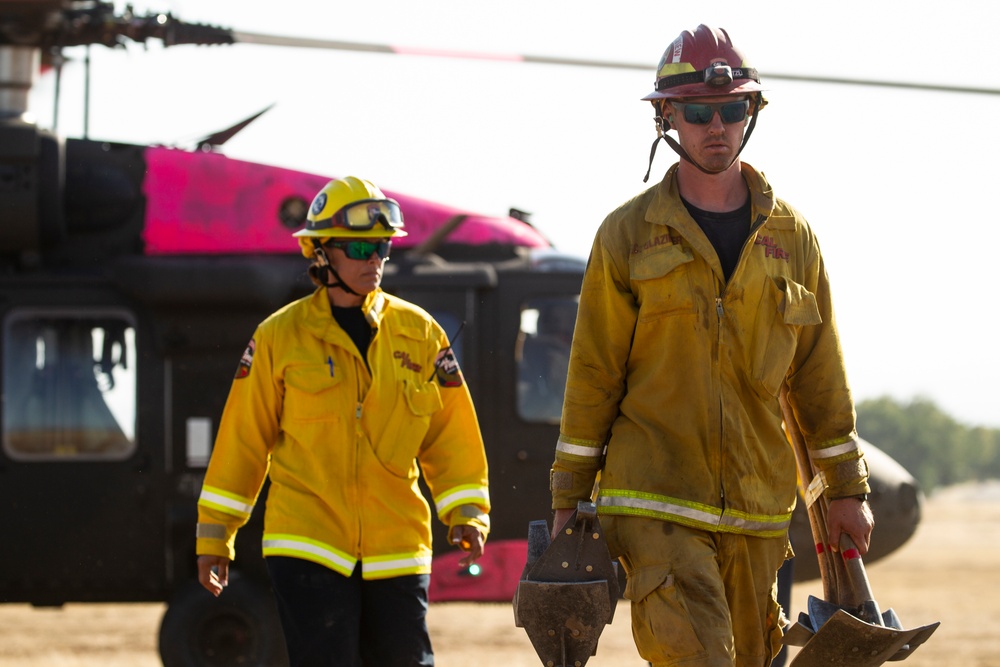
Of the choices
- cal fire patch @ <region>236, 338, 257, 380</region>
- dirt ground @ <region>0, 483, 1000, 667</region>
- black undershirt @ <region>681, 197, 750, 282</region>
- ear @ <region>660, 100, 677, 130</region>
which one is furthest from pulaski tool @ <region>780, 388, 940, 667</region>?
dirt ground @ <region>0, 483, 1000, 667</region>

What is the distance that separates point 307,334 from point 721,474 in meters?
1.51

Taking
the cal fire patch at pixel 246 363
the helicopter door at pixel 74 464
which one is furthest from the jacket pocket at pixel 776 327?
the helicopter door at pixel 74 464

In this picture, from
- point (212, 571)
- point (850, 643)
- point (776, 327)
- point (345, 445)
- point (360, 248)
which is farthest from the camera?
point (360, 248)

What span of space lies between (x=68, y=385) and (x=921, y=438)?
39.0 meters

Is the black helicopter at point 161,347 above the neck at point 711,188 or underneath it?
underneath

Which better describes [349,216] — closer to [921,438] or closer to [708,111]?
[708,111]

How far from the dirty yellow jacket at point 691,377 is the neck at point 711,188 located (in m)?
0.06

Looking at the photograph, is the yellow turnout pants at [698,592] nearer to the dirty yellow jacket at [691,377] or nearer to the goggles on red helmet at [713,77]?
the dirty yellow jacket at [691,377]

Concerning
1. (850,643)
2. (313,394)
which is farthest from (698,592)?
(313,394)

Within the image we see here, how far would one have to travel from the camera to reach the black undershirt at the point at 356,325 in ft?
15.9

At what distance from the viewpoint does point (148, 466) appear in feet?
25.3

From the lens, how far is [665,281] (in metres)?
3.99

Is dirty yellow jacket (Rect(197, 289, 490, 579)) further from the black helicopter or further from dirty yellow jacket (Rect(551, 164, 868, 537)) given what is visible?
the black helicopter

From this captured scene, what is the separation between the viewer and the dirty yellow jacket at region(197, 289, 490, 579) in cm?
462
